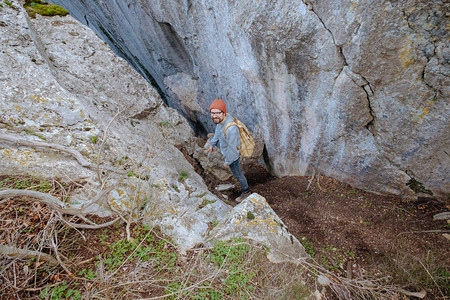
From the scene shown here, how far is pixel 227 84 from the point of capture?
18.6 ft

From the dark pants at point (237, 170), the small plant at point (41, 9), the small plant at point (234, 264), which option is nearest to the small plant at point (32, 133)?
the small plant at point (234, 264)

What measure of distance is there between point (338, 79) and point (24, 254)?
→ 4562mm

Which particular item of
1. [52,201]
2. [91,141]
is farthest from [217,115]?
[52,201]

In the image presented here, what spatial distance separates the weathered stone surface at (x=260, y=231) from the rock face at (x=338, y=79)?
2263 millimetres

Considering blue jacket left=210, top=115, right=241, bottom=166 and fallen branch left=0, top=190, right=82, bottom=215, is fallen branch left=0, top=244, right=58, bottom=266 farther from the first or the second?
blue jacket left=210, top=115, right=241, bottom=166

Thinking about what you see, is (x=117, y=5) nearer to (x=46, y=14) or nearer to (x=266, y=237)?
(x=46, y=14)

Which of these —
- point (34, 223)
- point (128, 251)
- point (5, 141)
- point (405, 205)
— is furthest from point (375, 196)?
point (5, 141)

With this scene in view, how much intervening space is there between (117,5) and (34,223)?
7.57 metres

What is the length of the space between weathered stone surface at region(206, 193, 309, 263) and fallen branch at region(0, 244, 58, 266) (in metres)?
1.55

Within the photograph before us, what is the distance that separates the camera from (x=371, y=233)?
3350 mm

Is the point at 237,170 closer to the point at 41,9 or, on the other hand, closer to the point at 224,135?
the point at 224,135

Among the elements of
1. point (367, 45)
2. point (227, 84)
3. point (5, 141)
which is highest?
point (367, 45)

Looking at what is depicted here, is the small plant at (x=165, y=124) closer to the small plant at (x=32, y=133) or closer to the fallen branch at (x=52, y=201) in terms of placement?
the small plant at (x=32, y=133)

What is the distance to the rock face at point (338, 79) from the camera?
2.78m
